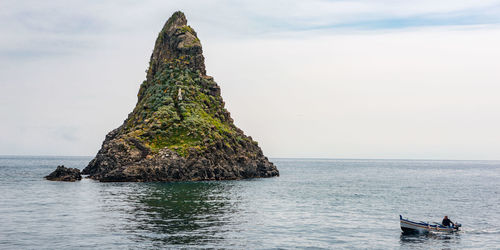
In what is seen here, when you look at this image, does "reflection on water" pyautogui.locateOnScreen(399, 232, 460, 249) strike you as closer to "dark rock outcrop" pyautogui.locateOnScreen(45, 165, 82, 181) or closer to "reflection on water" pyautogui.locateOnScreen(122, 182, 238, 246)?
"reflection on water" pyautogui.locateOnScreen(122, 182, 238, 246)

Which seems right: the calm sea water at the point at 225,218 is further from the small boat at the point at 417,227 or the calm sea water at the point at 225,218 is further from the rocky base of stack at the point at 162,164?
the rocky base of stack at the point at 162,164

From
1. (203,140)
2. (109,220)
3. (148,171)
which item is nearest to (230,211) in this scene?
(109,220)

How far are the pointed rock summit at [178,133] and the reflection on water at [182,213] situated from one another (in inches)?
769

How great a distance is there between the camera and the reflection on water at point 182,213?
172 ft

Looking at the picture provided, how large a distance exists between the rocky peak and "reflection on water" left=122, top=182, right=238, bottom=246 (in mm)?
78322

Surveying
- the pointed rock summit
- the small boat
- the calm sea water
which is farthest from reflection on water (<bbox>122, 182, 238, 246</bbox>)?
the small boat

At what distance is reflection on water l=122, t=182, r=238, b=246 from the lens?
172 feet

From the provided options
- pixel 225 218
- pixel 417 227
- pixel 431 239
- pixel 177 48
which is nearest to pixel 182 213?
pixel 225 218

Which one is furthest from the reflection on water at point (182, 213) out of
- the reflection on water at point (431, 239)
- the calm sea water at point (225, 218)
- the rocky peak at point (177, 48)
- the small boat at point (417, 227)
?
the rocky peak at point (177, 48)

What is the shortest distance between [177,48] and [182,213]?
389 ft

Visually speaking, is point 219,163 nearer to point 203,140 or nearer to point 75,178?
point 203,140

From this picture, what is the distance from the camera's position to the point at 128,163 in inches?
5015

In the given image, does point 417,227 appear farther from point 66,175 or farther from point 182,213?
point 66,175

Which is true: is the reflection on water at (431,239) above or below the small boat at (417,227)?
below
